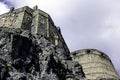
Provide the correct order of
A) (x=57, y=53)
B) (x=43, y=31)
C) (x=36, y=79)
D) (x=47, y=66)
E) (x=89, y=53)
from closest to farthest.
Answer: (x=36, y=79)
(x=47, y=66)
(x=57, y=53)
(x=43, y=31)
(x=89, y=53)

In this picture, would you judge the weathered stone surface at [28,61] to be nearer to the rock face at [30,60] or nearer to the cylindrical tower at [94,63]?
the rock face at [30,60]

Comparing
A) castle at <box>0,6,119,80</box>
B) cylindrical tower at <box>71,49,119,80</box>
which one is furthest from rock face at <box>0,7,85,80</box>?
cylindrical tower at <box>71,49,119,80</box>

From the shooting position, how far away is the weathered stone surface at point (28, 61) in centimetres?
1863

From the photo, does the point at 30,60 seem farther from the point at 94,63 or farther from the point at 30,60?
the point at 94,63

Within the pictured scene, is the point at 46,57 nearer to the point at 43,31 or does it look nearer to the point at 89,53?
the point at 43,31

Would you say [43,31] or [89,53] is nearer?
[43,31]

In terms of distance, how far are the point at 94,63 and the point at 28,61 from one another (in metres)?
17.8

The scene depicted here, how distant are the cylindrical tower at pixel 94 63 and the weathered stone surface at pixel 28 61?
12581mm

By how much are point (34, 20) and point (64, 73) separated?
13.7 m

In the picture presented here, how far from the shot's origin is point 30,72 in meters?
19.6

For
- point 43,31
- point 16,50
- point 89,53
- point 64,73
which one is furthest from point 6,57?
point 89,53

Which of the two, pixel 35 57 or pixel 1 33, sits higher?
pixel 1 33

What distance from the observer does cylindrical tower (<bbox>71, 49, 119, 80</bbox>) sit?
3534 centimetres

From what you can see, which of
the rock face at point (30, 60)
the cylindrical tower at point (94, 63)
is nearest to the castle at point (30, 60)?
the rock face at point (30, 60)
